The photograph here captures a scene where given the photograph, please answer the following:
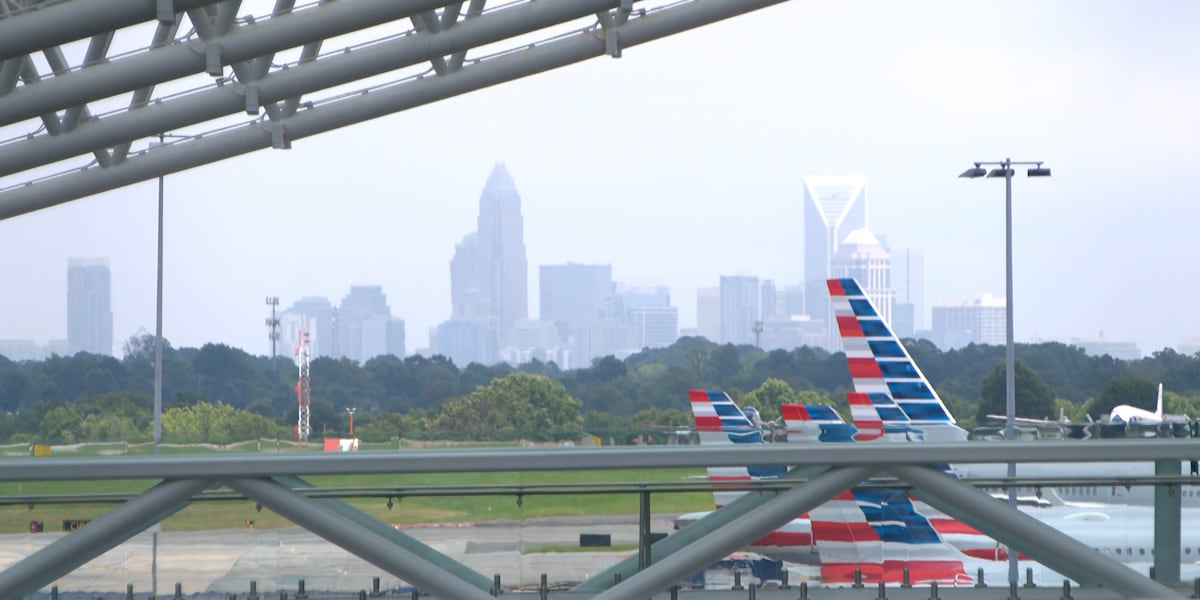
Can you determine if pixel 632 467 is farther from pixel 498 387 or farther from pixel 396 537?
pixel 498 387

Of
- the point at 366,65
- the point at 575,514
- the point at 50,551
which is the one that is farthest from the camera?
the point at 366,65

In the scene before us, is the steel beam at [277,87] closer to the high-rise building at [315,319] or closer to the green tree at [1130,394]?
the green tree at [1130,394]

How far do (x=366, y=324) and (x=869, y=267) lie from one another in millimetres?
38860

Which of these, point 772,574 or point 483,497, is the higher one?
point 483,497

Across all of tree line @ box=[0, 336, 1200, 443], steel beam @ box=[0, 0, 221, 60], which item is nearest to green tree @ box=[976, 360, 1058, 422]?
tree line @ box=[0, 336, 1200, 443]

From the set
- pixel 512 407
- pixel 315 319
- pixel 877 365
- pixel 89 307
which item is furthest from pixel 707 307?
pixel 877 365

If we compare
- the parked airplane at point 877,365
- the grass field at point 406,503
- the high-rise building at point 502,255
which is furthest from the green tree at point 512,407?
the high-rise building at point 502,255

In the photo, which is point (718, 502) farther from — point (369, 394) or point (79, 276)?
point (79, 276)

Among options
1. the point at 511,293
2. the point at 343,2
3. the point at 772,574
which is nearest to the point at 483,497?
the point at 772,574

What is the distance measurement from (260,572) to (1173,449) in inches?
76.8

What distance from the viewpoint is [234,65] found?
11445 mm

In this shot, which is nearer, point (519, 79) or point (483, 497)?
point (483, 497)

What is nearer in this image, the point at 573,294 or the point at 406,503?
the point at 406,503

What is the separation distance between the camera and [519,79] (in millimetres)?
13281
